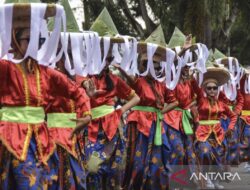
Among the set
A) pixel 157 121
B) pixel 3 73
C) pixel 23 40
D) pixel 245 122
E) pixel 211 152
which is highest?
pixel 23 40

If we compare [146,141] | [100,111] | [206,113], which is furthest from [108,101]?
[206,113]

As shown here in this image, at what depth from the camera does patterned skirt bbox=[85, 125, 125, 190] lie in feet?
24.5

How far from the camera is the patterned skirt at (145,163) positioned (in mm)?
8297

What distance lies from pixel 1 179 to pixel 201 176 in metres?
4.98

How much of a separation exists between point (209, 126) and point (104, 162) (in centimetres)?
279

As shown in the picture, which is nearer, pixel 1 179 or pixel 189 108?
pixel 1 179

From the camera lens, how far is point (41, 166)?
5.18 meters

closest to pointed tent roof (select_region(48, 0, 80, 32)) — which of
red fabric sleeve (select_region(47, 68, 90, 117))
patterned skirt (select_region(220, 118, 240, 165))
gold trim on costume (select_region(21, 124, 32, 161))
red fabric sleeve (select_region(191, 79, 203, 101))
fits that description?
red fabric sleeve (select_region(47, 68, 90, 117))

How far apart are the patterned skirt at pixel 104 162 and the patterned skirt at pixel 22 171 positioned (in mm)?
2271

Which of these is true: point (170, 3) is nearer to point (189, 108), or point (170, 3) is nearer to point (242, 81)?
point (242, 81)

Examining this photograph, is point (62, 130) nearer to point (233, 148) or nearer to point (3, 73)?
point (3, 73)

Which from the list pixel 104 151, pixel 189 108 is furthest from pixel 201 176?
pixel 104 151

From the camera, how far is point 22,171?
16.4 feet

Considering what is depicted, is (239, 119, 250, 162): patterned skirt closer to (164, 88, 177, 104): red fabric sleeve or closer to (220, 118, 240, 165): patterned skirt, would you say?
(220, 118, 240, 165): patterned skirt
